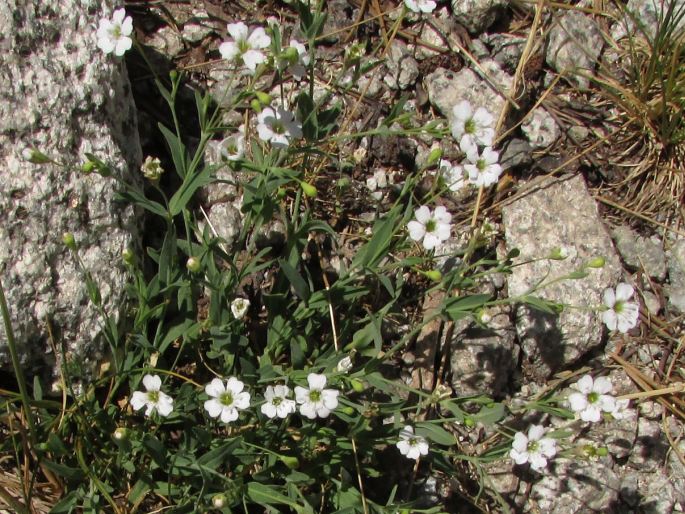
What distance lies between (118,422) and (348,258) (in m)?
1.45

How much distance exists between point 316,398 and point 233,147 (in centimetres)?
130

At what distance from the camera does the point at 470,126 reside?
139 inches

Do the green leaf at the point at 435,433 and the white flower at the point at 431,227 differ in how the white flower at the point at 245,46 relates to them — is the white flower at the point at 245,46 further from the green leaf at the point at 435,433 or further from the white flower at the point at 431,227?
the green leaf at the point at 435,433

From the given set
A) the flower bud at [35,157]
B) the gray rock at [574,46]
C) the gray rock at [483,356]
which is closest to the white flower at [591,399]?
the gray rock at [483,356]

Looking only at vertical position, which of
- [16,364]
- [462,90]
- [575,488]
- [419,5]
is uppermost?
[419,5]

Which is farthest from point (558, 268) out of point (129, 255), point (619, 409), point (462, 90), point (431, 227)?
point (129, 255)

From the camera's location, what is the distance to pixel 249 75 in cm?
426

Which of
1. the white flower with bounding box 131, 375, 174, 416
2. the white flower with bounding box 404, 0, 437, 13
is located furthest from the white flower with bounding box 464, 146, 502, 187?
the white flower with bounding box 131, 375, 174, 416

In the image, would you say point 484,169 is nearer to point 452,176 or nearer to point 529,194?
point 452,176

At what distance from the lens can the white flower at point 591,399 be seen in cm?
346

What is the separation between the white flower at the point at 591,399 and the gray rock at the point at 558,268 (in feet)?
1.94

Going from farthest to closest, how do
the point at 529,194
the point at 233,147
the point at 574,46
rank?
the point at 574,46, the point at 529,194, the point at 233,147

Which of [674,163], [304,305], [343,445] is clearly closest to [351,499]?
[343,445]

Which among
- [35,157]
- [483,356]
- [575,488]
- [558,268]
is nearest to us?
[35,157]
